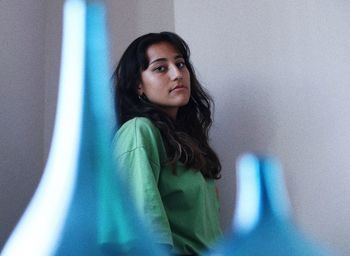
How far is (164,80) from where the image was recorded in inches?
32.7

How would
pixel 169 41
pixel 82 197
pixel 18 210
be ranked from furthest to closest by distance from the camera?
1. pixel 169 41
2. pixel 18 210
3. pixel 82 197

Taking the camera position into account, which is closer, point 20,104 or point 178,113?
point 20,104

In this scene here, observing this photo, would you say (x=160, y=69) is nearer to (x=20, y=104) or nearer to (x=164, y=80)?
(x=164, y=80)

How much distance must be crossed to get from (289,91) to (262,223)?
0.58 meters

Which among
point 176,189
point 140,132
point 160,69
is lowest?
point 176,189

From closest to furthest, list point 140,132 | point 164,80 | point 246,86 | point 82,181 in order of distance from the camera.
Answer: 1. point 82,181
2. point 140,132
3. point 164,80
4. point 246,86

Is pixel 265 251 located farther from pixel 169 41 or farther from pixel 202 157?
pixel 169 41

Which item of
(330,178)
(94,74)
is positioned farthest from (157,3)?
(94,74)

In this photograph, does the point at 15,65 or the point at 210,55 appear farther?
the point at 210,55

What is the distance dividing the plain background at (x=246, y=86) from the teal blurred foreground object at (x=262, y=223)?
14.4 inches

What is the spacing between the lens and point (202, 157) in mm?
807

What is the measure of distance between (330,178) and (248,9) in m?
0.43

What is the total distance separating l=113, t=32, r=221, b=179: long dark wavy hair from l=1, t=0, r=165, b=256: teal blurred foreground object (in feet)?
1.34

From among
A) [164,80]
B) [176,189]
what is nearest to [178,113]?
[164,80]
